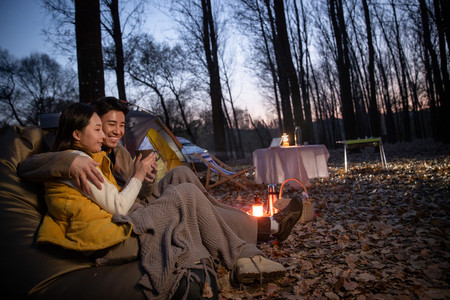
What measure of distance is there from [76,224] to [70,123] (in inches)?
24.7

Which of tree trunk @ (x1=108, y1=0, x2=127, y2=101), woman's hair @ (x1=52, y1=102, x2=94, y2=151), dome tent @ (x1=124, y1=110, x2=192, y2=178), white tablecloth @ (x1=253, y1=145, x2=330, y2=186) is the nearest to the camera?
woman's hair @ (x1=52, y1=102, x2=94, y2=151)

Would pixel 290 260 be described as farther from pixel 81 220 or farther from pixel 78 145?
pixel 78 145

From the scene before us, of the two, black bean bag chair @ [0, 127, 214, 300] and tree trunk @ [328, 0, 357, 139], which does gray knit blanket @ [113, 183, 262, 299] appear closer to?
black bean bag chair @ [0, 127, 214, 300]

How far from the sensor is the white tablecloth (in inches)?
212

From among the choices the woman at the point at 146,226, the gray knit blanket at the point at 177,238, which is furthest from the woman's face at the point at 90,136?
the gray knit blanket at the point at 177,238

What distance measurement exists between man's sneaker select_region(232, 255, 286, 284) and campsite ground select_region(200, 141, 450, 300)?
102mm

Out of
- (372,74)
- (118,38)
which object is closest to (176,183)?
(118,38)

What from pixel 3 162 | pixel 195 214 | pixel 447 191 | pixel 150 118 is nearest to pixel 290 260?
pixel 195 214

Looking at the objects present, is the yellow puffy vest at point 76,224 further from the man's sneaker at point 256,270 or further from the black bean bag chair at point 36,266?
the man's sneaker at point 256,270

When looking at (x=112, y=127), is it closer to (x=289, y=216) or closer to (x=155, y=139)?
(x=289, y=216)

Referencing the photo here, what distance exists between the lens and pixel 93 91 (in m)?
4.73

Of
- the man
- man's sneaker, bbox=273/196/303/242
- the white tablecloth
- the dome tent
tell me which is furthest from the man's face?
the dome tent

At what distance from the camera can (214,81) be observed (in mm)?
14523

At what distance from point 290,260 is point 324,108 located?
32.4m
